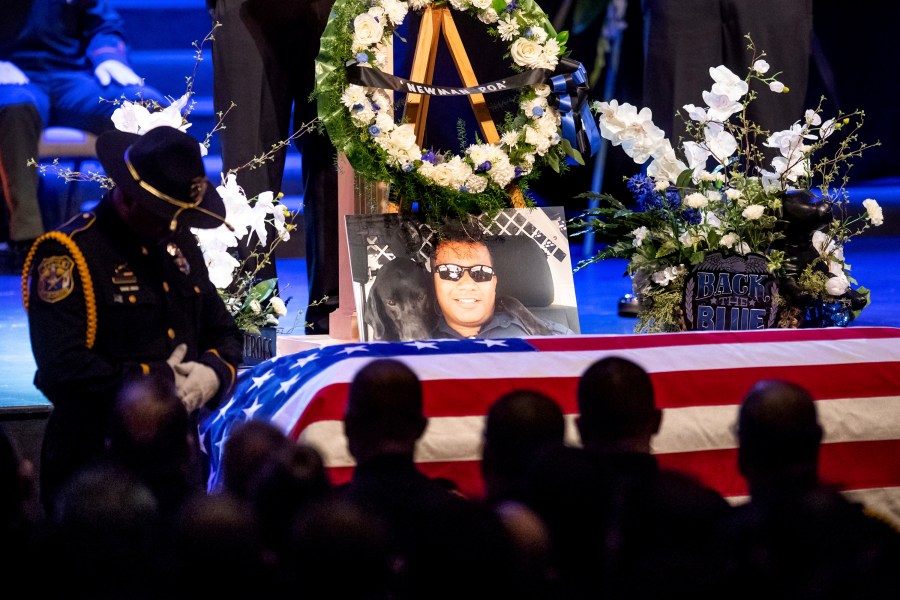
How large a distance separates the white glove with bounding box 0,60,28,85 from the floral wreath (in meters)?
3.57

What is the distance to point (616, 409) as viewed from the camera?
2172 mm

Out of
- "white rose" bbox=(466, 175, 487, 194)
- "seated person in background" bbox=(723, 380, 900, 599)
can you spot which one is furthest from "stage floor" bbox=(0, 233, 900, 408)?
"seated person in background" bbox=(723, 380, 900, 599)

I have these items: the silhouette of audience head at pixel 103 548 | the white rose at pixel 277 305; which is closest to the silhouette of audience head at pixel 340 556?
the silhouette of audience head at pixel 103 548

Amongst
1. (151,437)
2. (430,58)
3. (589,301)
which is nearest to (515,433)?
(151,437)

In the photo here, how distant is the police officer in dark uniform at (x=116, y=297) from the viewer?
7.67 feet

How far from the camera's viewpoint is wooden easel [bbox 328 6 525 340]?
4.32 m

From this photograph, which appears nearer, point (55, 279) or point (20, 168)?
point (55, 279)

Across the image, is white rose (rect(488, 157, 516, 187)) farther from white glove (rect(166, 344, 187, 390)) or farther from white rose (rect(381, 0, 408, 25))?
white glove (rect(166, 344, 187, 390))

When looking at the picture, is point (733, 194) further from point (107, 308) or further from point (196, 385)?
point (107, 308)

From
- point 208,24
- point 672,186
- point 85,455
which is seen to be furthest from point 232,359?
point 208,24

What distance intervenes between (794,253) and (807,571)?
108 inches

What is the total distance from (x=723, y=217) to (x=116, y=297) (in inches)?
99.8

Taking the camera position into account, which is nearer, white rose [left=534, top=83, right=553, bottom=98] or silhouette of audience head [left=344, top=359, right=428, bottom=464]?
silhouette of audience head [left=344, top=359, right=428, bottom=464]

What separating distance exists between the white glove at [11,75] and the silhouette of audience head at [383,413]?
5602 millimetres
